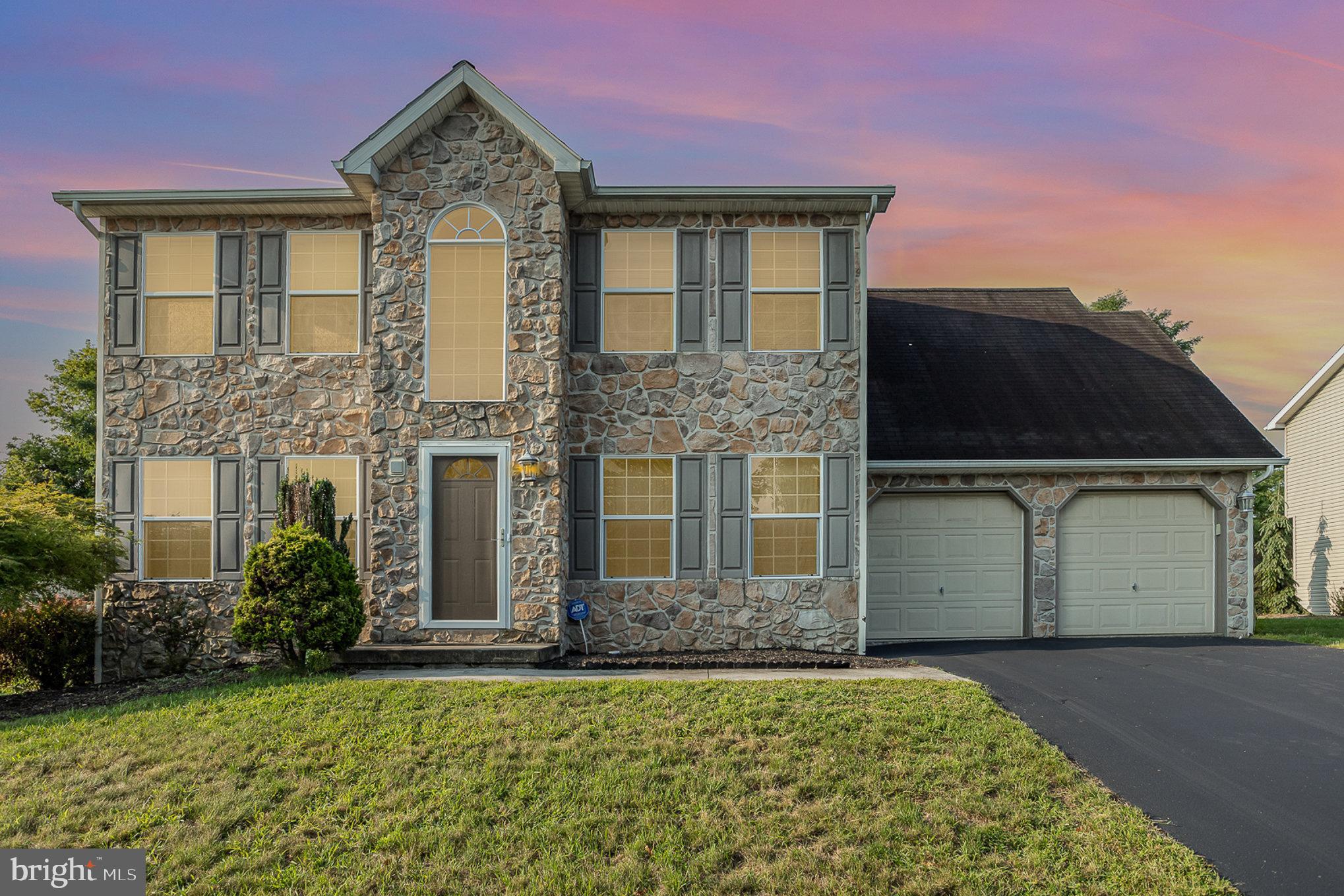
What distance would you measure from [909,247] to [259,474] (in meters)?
11.6

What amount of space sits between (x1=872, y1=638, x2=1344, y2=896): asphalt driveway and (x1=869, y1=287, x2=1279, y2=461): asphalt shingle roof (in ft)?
9.43

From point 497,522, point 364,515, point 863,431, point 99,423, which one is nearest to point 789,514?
point 863,431

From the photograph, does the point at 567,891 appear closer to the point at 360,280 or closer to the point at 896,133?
the point at 360,280

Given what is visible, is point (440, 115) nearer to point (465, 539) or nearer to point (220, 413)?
point (220, 413)

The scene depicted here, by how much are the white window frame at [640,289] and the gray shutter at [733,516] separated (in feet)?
5.36

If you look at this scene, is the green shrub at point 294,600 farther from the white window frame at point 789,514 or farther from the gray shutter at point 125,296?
the white window frame at point 789,514

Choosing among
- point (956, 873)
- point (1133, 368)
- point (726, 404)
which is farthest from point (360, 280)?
point (1133, 368)

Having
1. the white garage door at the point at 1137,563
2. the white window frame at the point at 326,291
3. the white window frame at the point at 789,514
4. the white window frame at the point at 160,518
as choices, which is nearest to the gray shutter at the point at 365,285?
the white window frame at the point at 326,291

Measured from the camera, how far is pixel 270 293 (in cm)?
1042

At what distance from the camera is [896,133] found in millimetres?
11250

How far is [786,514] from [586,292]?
3754 millimetres

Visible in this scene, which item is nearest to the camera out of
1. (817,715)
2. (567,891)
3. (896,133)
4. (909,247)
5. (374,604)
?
(567,891)

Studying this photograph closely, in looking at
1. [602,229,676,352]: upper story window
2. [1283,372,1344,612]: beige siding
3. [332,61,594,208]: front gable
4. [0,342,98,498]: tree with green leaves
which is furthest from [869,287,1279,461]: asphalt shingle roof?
[0,342,98,498]: tree with green leaves

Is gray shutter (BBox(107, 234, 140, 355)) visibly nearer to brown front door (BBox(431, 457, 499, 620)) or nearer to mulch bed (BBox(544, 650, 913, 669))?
brown front door (BBox(431, 457, 499, 620))
